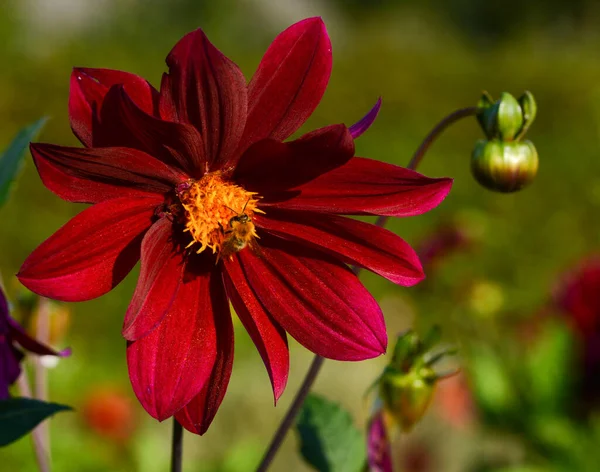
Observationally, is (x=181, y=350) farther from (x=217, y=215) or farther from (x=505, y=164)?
(x=505, y=164)

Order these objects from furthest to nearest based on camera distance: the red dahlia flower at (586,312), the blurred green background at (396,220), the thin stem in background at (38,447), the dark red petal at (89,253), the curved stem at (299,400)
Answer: the blurred green background at (396,220), the red dahlia flower at (586,312), the thin stem in background at (38,447), the curved stem at (299,400), the dark red petal at (89,253)

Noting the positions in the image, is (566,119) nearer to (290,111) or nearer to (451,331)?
(451,331)

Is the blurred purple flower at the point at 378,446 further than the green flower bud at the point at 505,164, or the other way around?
the blurred purple flower at the point at 378,446

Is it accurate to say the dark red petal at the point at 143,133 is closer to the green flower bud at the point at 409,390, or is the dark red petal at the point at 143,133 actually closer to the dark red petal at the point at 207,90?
the dark red petal at the point at 207,90

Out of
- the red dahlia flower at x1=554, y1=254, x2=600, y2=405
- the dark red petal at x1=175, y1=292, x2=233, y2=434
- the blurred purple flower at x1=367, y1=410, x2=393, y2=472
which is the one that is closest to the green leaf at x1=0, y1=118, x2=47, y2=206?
the dark red petal at x1=175, y1=292, x2=233, y2=434

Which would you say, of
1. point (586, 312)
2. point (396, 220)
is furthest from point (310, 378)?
point (396, 220)

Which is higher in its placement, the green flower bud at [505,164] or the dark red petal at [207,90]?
the green flower bud at [505,164]

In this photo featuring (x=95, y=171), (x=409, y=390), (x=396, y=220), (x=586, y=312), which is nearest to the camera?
(x=95, y=171)

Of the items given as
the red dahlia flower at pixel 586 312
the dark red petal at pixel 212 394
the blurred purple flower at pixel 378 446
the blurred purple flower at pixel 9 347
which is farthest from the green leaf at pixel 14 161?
the red dahlia flower at pixel 586 312
